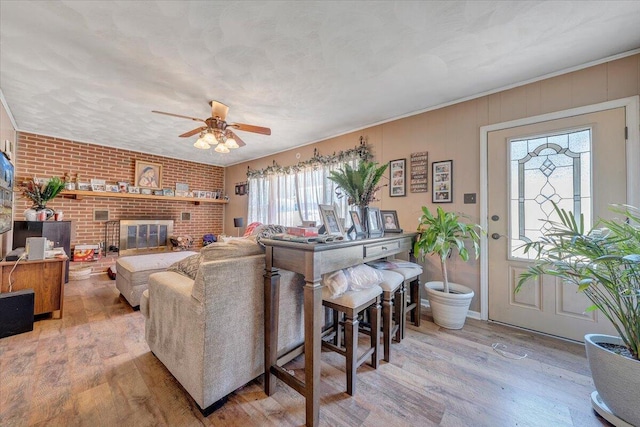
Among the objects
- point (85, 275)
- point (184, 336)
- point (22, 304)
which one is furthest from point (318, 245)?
point (85, 275)

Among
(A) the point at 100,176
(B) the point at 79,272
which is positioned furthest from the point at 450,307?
(A) the point at 100,176

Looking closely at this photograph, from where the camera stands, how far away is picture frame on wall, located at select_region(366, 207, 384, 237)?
6.62 feet

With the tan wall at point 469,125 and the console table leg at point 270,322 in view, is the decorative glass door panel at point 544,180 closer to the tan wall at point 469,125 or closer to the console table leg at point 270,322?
the tan wall at point 469,125

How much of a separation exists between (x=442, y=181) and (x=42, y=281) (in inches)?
170

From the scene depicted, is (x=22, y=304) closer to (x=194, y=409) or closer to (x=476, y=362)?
(x=194, y=409)

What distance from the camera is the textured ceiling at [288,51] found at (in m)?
1.51

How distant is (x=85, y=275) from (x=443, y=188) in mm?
5439

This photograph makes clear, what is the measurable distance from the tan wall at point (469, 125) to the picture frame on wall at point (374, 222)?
1.03 meters

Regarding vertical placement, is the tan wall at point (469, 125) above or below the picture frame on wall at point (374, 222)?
above

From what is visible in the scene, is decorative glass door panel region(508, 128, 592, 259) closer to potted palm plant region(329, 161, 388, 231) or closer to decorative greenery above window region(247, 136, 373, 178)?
potted palm plant region(329, 161, 388, 231)

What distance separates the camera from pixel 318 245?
1.26m

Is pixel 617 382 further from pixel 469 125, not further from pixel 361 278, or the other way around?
pixel 469 125

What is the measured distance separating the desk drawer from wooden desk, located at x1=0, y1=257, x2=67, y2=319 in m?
3.07

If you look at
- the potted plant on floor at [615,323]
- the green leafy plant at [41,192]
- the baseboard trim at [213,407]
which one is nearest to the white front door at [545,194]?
the potted plant on floor at [615,323]
